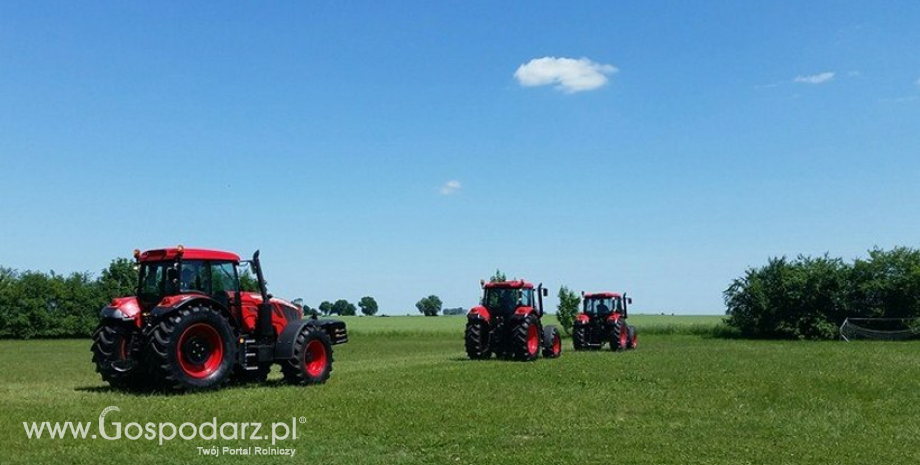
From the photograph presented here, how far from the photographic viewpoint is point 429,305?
127062 mm

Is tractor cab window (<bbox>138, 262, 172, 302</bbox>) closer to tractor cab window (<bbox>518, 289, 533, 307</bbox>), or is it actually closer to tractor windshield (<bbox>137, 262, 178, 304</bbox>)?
tractor windshield (<bbox>137, 262, 178, 304</bbox>)

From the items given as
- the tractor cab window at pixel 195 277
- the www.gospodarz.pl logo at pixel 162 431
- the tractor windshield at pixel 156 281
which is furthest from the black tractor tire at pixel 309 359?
the www.gospodarz.pl logo at pixel 162 431

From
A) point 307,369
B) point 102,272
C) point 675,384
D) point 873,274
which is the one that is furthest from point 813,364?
point 102,272

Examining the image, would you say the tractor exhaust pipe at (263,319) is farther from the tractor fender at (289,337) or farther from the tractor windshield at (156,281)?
the tractor windshield at (156,281)

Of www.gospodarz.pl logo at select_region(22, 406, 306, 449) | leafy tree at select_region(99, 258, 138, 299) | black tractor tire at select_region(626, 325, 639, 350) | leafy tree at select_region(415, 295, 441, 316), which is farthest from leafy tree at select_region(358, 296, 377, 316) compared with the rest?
www.gospodarz.pl logo at select_region(22, 406, 306, 449)

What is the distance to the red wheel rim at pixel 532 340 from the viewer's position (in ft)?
83.5

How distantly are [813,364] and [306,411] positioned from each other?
16346mm

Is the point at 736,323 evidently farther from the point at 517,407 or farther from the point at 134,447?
the point at 134,447

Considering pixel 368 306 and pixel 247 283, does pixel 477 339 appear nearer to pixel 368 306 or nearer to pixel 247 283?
pixel 247 283

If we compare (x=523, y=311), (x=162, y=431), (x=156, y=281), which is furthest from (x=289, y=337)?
(x=523, y=311)

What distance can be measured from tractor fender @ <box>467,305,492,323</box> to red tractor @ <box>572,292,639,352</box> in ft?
26.1

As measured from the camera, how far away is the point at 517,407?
44.7ft

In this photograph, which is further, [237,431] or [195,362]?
[195,362]

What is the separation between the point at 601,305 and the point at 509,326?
915cm
